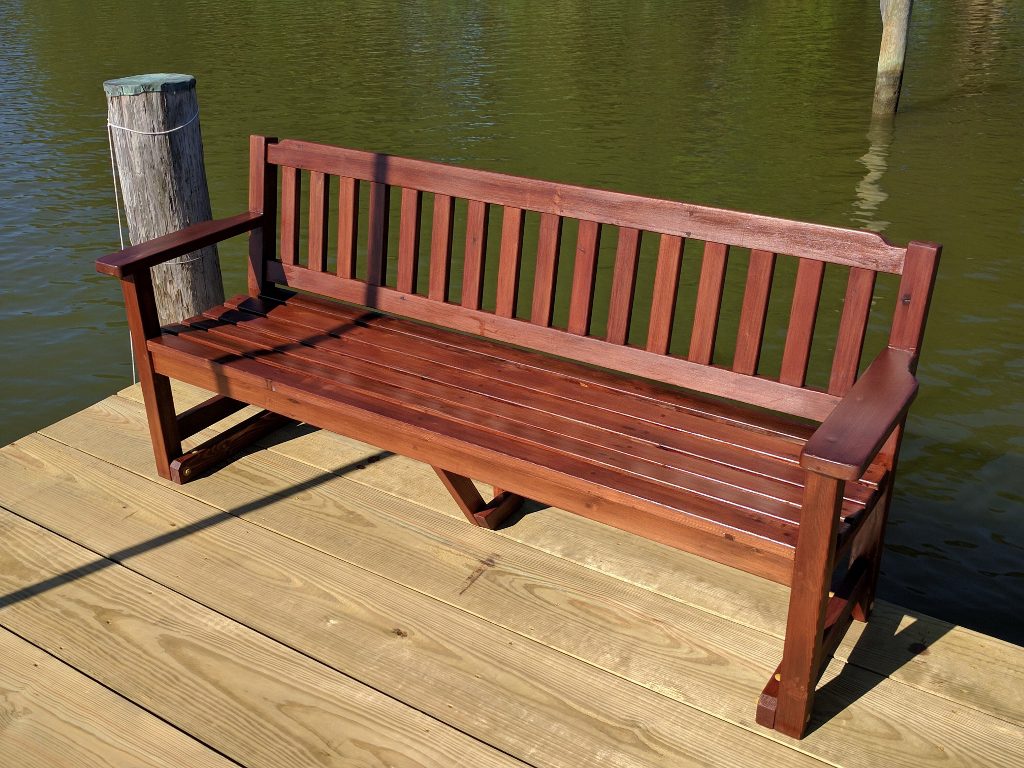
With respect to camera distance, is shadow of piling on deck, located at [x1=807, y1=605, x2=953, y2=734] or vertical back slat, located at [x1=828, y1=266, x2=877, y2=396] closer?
shadow of piling on deck, located at [x1=807, y1=605, x2=953, y2=734]

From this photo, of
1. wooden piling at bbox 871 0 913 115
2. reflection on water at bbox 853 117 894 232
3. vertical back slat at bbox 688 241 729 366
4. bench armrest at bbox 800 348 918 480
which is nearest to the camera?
bench armrest at bbox 800 348 918 480

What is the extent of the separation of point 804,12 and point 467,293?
1678 centimetres

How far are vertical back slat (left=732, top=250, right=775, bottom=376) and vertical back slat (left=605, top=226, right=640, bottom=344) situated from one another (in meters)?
0.34

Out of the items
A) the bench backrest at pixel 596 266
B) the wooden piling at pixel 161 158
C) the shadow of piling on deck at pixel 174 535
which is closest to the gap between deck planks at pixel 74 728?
the shadow of piling on deck at pixel 174 535

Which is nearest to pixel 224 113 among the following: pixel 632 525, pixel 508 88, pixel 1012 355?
pixel 508 88

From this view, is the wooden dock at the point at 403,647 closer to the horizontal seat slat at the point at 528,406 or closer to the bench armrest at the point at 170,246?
the horizontal seat slat at the point at 528,406

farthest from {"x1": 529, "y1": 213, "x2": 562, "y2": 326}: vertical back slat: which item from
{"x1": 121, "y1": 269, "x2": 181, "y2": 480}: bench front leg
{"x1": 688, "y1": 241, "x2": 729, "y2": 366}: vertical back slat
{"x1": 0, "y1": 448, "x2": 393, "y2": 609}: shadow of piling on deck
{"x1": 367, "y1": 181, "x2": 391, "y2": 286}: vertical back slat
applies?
{"x1": 121, "y1": 269, "x2": 181, "y2": 480}: bench front leg

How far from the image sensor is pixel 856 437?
85.9 inches

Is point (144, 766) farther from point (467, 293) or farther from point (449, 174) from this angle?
point (449, 174)

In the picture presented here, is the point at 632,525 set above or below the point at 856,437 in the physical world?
below

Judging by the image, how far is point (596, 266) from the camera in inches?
134

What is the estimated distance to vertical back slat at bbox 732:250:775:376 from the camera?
285 cm

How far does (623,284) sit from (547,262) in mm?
261

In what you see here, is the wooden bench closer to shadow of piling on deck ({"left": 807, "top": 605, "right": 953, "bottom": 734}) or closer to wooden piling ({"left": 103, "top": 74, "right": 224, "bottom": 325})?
shadow of piling on deck ({"left": 807, "top": 605, "right": 953, "bottom": 734})
